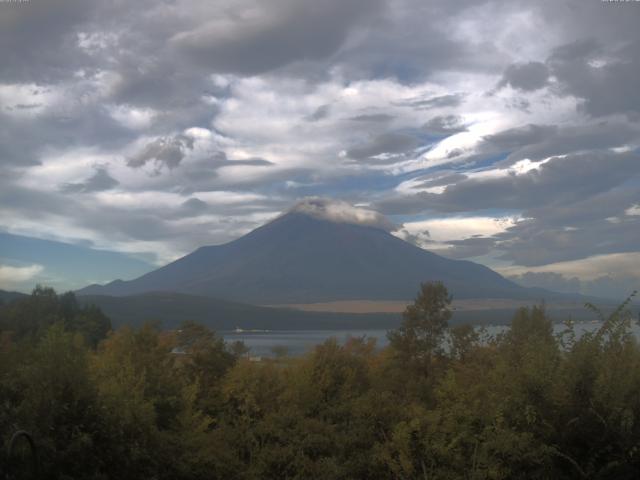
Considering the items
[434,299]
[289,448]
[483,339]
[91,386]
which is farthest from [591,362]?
[434,299]

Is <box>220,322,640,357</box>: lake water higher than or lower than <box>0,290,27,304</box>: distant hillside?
lower

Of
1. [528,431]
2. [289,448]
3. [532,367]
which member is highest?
[532,367]

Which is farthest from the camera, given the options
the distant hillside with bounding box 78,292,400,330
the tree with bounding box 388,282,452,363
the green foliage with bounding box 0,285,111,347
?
the distant hillside with bounding box 78,292,400,330

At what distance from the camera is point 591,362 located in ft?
33.7

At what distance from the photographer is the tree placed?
2670 centimetres

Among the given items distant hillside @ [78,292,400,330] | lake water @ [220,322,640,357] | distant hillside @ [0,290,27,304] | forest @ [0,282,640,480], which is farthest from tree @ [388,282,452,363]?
distant hillside @ [78,292,400,330]

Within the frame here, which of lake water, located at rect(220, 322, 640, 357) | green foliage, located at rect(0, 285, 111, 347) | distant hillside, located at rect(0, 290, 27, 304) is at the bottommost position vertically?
lake water, located at rect(220, 322, 640, 357)

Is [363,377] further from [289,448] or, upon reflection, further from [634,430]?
[634,430]

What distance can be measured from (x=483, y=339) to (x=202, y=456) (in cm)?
1644

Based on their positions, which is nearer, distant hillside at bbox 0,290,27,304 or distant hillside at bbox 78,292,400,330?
distant hillside at bbox 0,290,27,304

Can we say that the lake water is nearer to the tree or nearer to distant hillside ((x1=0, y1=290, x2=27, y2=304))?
the tree

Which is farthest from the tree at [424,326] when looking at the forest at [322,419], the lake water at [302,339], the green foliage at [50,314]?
the green foliage at [50,314]

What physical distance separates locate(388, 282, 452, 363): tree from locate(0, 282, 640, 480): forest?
8241mm

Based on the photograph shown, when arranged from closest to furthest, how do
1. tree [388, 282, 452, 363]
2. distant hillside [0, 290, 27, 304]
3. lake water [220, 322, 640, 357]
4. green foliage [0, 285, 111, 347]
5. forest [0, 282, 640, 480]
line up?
forest [0, 282, 640, 480]
lake water [220, 322, 640, 357]
tree [388, 282, 452, 363]
distant hillside [0, 290, 27, 304]
green foliage [0, 285, 111, 347]
